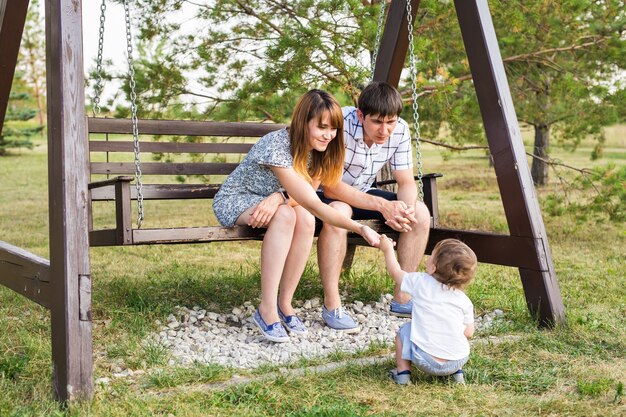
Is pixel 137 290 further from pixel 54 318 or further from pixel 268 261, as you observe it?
pixel 54 318

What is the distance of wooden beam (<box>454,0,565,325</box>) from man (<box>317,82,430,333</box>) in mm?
457

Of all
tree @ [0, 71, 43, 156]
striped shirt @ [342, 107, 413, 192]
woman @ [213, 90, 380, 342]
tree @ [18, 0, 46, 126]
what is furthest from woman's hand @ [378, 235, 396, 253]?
tree @ [18, 0, 46, 126]

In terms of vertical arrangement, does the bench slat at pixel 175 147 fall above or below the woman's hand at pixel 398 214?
above

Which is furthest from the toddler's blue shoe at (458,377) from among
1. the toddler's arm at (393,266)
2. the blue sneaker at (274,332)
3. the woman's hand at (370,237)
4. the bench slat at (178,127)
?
the bench slat at (178,127)

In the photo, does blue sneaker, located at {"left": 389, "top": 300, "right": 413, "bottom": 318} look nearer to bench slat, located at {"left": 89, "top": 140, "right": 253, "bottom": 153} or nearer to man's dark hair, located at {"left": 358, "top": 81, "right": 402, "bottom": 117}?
man's dark hair, located at {"left": 358, "top": 81, "right": 402, "bottom": 117}

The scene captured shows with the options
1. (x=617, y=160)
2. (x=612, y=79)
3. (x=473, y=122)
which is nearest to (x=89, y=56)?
(x=473, y=122)

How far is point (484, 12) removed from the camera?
162 inches

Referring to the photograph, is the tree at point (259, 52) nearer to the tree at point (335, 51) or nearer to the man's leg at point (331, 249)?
the tree at point (335, 51)

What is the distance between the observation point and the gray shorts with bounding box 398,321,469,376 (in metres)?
3.00

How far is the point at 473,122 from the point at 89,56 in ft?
19.2

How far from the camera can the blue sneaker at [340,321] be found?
13.1 ft

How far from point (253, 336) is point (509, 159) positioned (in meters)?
1.62

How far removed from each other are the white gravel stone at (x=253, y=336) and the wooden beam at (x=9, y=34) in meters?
1.60

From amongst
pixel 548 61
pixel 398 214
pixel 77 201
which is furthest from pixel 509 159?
pixel 548 61
